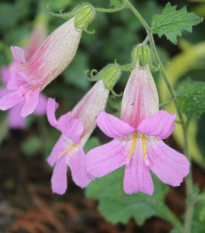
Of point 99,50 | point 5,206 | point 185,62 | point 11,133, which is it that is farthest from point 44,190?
point 185,62

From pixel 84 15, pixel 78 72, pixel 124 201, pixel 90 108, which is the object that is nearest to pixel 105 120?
pixel 90 108

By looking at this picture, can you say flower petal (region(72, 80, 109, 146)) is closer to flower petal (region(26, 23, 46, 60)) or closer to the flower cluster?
the flower cluster

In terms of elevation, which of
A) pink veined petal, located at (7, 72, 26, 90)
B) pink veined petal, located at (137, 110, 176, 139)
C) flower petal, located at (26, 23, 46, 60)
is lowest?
pink veined petal, located at (137, 110, 176, 139)

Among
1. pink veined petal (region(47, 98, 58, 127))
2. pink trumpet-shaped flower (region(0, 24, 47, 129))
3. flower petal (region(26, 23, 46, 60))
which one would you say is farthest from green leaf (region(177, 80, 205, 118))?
flower petal (region(26, 23, 46, 60))

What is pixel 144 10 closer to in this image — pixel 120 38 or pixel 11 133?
pixel 120 38

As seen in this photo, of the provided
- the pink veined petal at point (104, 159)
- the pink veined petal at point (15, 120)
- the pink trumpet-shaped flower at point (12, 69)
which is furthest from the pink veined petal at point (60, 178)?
the pink veined petal at point (15, 120)

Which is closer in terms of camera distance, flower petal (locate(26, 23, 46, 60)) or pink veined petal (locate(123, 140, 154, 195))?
pink veined petal (locate(123, 140, 154, 195))

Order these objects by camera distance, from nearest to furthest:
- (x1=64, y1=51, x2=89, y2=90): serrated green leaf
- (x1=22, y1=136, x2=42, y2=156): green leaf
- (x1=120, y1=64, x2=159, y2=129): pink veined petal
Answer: (x1=120, y1=64, x2=159, y2=129): pink veined petal
(x1=64, y1=51, x2=89, y2=90): serrated green leaf
(x1=22, y1=136, x2=42, y2=156): green leaf
